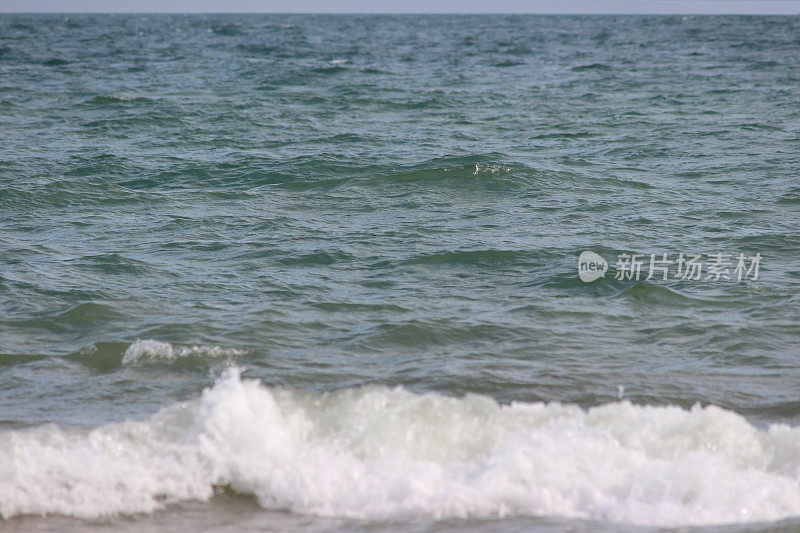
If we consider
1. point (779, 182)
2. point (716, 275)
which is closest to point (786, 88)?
point (779, 182)

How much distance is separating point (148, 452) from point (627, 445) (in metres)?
2.55

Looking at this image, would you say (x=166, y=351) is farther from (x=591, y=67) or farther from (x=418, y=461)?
(x=591, y=67)

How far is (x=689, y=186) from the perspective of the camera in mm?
11312

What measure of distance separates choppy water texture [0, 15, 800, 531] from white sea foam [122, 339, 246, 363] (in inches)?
1.2
